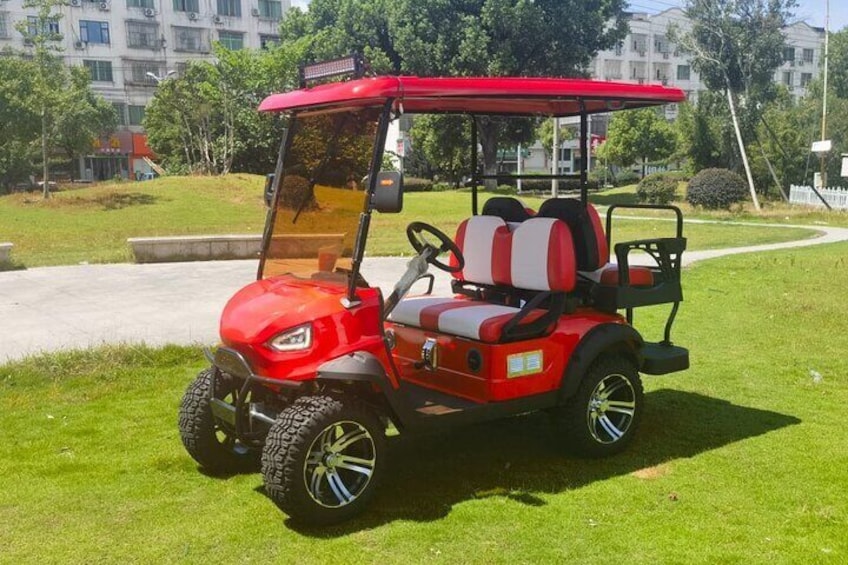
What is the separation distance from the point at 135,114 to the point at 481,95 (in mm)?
57367

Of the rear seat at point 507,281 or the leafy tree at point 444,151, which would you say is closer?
the rear seat at point 507,281

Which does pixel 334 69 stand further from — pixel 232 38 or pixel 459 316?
pixel 232 38

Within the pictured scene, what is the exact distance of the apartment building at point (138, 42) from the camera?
54.4 m

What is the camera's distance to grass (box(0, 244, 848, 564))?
4.08m

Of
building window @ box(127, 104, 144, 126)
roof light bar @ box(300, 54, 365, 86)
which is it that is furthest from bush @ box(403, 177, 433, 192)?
roof light bar @ box(300, 54, 365, 86)

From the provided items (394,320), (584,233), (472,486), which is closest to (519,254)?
(584,233)

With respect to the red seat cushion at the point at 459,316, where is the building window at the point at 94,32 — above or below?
above

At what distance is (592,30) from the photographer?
1551 inches

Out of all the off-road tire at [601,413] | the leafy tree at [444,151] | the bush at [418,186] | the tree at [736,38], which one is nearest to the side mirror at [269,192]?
the off-road tire at [601,413]

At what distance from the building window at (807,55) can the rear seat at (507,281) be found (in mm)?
83570

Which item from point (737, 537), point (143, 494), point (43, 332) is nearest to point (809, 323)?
point (737, 537)

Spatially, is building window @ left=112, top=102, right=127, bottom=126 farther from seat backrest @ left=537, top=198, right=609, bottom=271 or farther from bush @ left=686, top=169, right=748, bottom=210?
seat backrest @ left=537, top=198, right=609, bottom=271

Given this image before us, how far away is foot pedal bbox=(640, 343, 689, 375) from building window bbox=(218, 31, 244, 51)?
55.7 m

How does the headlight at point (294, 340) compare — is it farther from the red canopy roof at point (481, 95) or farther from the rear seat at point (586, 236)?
the rear seat at point (586, 236)
